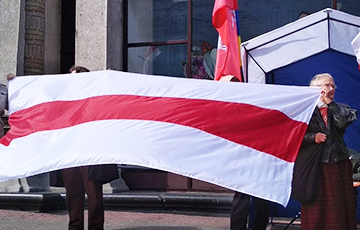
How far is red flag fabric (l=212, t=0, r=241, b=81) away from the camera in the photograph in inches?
331

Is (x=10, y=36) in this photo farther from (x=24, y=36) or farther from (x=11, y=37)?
(x=24, y=36)

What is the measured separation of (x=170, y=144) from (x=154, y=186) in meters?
5.37

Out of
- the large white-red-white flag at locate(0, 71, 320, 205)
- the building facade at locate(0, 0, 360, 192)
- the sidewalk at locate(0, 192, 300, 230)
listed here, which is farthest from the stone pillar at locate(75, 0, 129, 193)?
the large white-red-white flag at locate(0, 71, 320, 205)

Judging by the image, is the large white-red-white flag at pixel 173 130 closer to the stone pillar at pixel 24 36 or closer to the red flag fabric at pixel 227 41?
the red flag fabric at pixel 227 41

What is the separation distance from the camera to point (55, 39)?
497 inches

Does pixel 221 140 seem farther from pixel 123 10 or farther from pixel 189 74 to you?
pixel 123 10

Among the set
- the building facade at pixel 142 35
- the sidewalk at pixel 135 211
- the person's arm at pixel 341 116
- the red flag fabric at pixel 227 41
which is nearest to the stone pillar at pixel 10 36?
the building facade at pixel 142 35

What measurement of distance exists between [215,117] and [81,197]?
187cm

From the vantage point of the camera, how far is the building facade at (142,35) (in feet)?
35.0

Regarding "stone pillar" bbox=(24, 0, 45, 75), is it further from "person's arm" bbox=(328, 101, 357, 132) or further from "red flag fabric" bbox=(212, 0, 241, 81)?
"person's arm" bbox=(328, 101, 357, 132)

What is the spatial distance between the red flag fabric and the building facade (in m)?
1.86

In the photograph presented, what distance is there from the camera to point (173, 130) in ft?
18.8

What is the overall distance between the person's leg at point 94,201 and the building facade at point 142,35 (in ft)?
13.1

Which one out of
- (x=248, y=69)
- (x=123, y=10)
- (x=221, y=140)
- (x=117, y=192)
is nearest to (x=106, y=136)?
(x=221, y=140)
